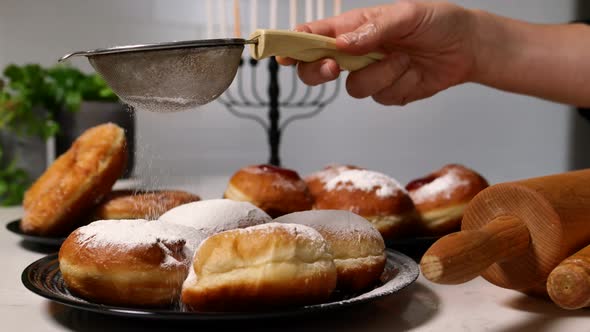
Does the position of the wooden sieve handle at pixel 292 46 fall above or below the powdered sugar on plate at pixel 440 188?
above

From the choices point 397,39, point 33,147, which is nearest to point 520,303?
point 397,39

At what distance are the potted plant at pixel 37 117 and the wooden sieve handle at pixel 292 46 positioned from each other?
789mm

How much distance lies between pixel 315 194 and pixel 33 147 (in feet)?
2.45

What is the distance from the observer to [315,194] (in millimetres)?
904

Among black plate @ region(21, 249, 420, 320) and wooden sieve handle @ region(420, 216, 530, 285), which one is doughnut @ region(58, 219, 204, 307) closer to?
black plate @ region(21, 249, 420, 320)

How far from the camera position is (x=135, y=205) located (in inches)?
36.5

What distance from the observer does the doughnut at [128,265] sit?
0.56 meters

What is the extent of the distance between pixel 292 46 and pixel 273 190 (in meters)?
0.24

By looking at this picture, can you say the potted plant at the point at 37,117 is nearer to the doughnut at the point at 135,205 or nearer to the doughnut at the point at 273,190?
the doughnut at the point at 135,205

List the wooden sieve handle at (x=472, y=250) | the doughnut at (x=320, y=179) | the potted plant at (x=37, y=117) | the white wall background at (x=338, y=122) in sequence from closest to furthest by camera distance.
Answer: the wooden sieve handle at (x=472, y=250), the doughnut at (x=320, y=179), the potted plant at (x=37, y=117), the white wall background at (x=338, y=122)

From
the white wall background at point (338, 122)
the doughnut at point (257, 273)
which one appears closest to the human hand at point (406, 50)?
the doughnut at point (257, 273)

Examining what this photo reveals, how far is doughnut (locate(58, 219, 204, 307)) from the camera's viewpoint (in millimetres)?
558

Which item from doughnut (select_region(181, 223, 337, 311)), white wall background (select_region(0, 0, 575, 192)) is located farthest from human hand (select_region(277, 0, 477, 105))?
white wall background (select_region(0, 0, 575, 192))

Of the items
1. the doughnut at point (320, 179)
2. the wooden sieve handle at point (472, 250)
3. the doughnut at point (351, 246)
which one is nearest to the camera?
the wooden sieve handle at point (472, 250)
